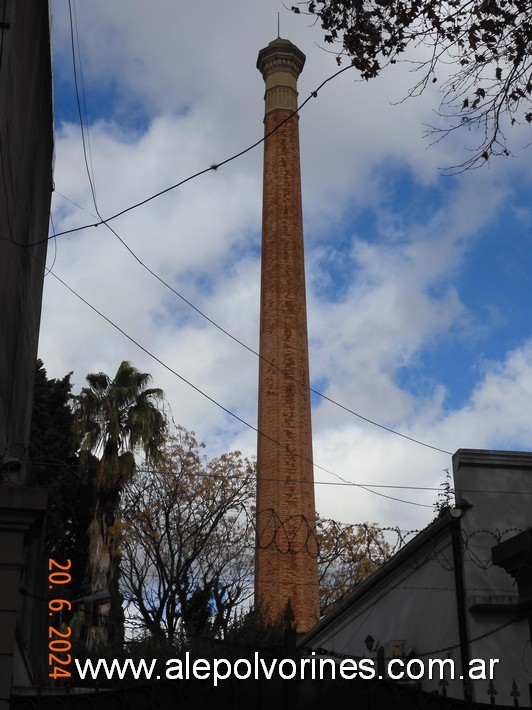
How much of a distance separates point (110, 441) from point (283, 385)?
5867 mm

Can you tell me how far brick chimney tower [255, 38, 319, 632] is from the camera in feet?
88.8

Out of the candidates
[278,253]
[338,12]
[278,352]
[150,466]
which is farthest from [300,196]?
[338,12]

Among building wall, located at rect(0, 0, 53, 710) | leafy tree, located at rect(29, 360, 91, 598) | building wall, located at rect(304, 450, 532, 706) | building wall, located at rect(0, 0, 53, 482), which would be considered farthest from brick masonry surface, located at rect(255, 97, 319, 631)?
building wall, located at rect(0, 0, 53, 482)

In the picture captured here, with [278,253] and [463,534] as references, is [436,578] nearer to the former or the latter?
[463,534]

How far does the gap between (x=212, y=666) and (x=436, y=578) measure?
23.5 ft

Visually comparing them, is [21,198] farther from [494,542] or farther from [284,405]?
[284,405]

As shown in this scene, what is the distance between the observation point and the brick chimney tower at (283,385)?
27.1m

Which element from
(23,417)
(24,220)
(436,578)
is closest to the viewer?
(24,220)

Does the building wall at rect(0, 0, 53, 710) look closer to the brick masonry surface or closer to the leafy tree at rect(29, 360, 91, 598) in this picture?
the leafy tree at rect(29, 360, 91, 598)

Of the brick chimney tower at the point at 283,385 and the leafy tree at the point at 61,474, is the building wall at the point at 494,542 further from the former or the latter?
the leafy tree at the point at 61,474

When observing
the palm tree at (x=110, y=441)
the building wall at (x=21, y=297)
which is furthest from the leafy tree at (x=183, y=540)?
the building wall at (x=21, y=297)

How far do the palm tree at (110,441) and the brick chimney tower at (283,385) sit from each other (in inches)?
147

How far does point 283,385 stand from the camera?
28.9 meters

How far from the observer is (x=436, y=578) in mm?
14984
